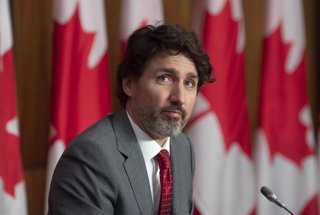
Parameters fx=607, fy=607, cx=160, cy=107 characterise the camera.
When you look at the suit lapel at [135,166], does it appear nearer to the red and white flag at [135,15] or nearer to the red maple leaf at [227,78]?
the red and white flag at [135,15]

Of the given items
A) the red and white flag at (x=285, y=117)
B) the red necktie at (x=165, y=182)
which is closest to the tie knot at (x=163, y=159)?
the red necktie at (x=165, y=182)

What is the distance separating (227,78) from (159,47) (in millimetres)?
1248

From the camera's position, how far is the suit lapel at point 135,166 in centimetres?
174

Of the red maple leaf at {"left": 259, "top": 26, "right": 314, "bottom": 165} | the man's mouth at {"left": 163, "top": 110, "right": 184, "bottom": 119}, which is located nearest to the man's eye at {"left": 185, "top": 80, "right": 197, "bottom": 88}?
the man's mouth at {"left": 163, "top": 110, "right": 184, "bottom": 119}

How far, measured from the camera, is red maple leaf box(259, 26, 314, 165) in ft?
10.5

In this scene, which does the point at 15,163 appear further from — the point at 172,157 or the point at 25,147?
the point at 172,157

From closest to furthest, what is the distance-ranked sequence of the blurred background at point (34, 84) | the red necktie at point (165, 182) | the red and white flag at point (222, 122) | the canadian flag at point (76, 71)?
the red necktie at point (165, 182), the canadian flag at point (76, 71), the blurred background at point (34, 84), the red and white flag at point (222, 122)

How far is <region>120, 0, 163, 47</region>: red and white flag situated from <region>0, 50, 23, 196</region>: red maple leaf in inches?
22.4

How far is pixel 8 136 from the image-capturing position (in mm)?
2564

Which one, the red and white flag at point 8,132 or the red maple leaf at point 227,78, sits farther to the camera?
the red maple leaf at point 227,78

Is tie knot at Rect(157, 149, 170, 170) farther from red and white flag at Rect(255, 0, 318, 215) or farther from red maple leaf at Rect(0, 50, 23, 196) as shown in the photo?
red and white flag at Rect(255, 0, 318, 215)

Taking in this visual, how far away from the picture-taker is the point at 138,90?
189 cm

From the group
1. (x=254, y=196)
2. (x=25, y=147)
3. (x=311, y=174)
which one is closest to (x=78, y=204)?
(x=25, y=147)

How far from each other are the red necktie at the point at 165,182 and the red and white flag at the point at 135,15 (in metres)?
1.08
